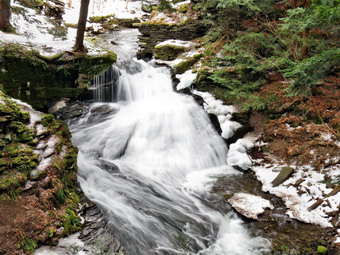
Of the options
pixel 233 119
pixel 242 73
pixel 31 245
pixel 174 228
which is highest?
pixel 242 73

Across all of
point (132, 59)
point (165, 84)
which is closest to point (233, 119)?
point (165, 84)

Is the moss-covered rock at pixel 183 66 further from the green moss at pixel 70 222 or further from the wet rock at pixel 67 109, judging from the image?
the green moss at pixel 70 222

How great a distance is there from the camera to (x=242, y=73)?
10125 millimetres

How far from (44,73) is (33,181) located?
5427 millimetres

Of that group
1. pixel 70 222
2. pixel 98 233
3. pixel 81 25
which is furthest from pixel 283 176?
pixel 81 25

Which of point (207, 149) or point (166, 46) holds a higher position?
point (166, 46)

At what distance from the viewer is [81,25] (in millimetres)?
9562

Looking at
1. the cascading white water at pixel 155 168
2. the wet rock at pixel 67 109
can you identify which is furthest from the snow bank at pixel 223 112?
the wet rock at pixel 67 109

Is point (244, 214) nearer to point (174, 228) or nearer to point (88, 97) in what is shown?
point (174, 228)

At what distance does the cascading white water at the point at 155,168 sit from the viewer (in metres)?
4.93

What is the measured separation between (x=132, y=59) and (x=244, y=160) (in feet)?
27.1

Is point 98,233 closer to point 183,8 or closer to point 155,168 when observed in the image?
point 155,168

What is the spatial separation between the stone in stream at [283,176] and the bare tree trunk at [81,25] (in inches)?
342

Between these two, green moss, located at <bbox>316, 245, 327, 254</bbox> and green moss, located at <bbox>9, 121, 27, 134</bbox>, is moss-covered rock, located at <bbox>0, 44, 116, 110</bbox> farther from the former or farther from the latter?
green moss, located at <bbox>316, 245, 327, 254</bbox>
